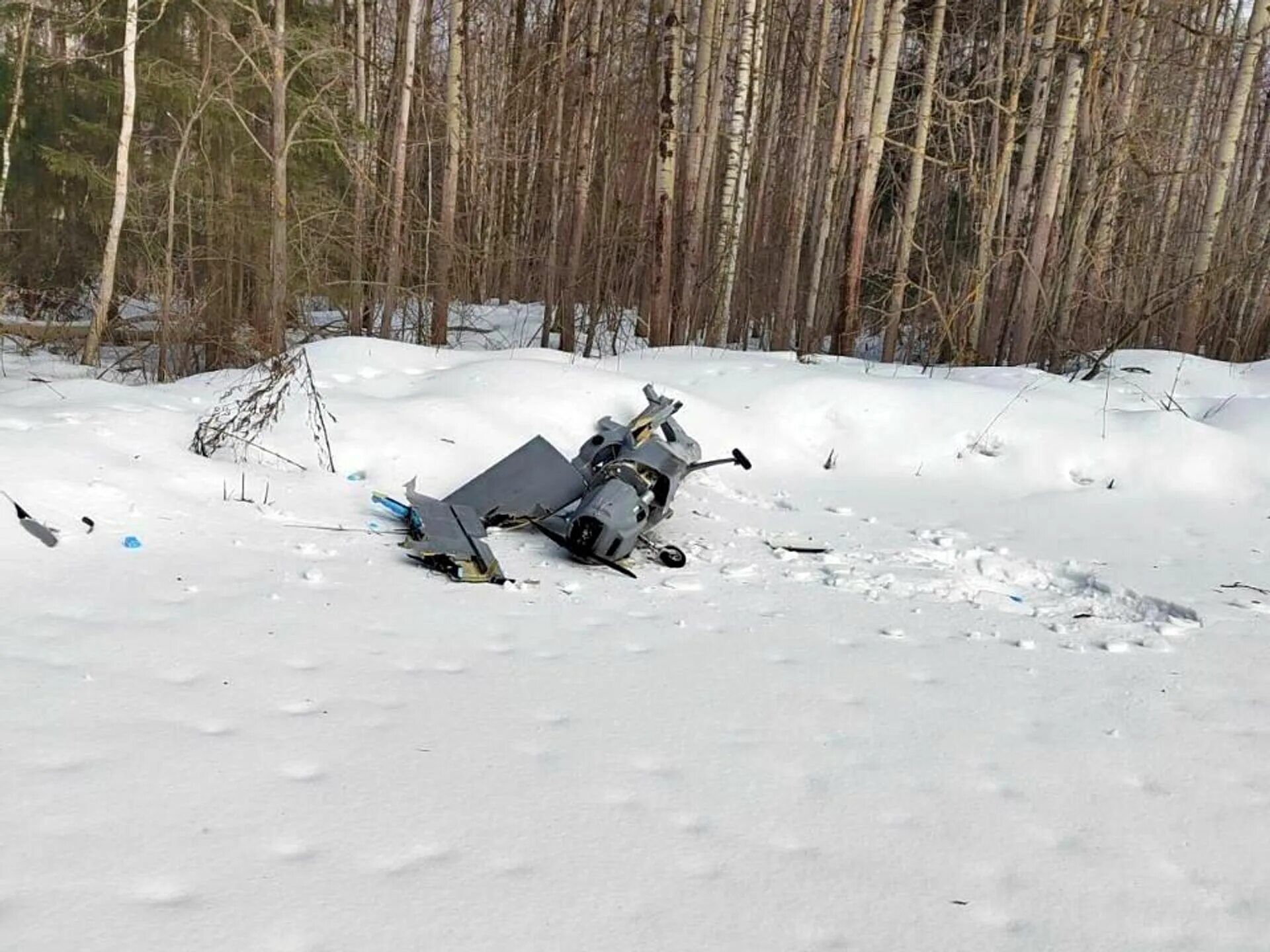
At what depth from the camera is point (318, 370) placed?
20.9 feet

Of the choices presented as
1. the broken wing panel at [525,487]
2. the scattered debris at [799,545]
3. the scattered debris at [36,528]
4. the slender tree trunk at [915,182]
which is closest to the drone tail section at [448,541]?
the broken wing panel at [525,487]

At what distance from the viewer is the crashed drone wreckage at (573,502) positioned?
388cm

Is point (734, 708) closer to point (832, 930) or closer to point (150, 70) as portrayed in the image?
point (832, 930)

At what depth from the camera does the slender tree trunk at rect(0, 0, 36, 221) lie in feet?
32.6

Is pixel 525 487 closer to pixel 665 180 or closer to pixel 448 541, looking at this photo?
pixel 448 541

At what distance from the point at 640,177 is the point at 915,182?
568 cm

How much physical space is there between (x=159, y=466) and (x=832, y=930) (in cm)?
398

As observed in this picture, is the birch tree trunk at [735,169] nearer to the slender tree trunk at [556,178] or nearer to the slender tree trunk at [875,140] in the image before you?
the slender tree trunk at [875,140]

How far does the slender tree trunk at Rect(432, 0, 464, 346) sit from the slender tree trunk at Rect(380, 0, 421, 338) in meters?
0.43

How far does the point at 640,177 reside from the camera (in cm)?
1469

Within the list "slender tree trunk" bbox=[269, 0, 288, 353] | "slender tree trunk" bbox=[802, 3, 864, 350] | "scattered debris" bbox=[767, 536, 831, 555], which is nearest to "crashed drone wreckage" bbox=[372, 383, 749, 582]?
"scattered debris" bbox=[767, 536, 831, 555]

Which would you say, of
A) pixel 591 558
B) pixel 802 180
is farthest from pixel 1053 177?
pixel 591 558

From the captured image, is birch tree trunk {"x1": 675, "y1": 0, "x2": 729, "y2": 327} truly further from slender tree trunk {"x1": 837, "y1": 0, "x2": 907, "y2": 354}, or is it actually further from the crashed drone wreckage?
the crashed drone wreckage

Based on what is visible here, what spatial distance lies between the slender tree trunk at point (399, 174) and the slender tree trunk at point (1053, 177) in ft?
22.1
